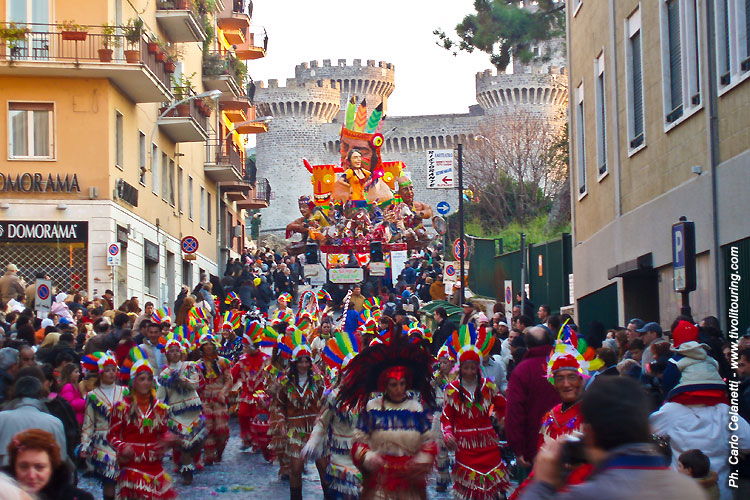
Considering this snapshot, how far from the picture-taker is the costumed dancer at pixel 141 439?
433 inches

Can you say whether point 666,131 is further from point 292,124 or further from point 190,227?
point 292,124

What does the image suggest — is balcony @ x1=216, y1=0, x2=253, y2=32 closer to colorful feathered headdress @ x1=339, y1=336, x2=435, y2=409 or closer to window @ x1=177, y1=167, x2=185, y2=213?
window @ x1=177, y1=167, x2=185, y2=213

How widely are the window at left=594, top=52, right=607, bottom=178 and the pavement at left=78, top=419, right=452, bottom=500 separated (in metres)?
9.16

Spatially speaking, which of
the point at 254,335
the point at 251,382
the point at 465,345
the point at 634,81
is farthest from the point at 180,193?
the point at 465,345

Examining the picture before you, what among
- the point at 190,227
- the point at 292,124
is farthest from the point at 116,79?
the point at 292,124

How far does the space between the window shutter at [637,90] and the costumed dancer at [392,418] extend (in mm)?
11125

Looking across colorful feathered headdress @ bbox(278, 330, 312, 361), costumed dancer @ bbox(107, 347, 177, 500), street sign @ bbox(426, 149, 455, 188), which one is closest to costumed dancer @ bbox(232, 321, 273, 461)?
colorful feathered headdress @ bbox(278, 330, 312, 361)

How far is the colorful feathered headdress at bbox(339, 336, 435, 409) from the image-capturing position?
28.5 ft

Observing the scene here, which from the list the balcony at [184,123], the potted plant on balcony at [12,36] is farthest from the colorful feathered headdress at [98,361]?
the balcony at [184,123]

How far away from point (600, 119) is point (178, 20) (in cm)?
1721

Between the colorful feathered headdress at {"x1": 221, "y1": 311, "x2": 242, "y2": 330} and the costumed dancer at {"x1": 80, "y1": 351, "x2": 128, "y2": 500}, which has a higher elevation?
the colorful feathered headdress at {"x1": 221, "y1": 311, "x2": 242, "y2": 330}

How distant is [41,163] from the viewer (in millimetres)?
29203

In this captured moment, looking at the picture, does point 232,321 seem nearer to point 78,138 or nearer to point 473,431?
point 78,138

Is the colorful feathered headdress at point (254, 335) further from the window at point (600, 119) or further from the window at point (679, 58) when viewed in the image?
the window at point (600, 119)
